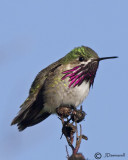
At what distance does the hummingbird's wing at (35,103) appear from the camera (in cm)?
936

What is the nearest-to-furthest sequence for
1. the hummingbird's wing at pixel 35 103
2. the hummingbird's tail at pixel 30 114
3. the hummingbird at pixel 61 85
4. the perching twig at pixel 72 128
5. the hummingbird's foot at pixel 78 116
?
the perching twig at pixel 72 128 < the hummingbird's foot at pixel 78 116 < the hummingbird at pixel 61 85 < the hummingbird's tail at pixel 30 114 < the hummingbird's wing at pixel 35 103

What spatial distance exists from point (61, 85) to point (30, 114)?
4.11ft

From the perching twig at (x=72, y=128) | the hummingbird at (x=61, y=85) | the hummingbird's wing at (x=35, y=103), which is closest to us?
the perching twig at (x=72, y=128)

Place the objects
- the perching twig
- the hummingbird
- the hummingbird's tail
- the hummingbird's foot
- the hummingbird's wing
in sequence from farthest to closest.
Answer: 1. the hummingbird's wing
2. the hummingbird's tail
3. the hummingbird
4. the hummingbird's foot
5. the perching twig

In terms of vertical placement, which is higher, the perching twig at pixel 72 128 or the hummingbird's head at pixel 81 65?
the hummingbird's head at pixel 81 65

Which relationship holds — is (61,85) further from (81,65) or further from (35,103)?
(35,103)

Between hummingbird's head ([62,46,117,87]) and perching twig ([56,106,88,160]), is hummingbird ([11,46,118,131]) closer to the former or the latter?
hummingbird's head ([62,46,117,87])

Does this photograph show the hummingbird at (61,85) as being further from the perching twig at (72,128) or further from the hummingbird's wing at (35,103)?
the perching twig at (72,128)

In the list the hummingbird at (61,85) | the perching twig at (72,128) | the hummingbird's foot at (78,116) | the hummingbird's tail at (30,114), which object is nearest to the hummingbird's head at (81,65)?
the hummingbird at (61,85)

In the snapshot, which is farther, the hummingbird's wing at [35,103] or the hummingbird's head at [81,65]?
the hummingbird's wing at [35,103]

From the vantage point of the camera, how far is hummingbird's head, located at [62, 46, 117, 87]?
9089mm

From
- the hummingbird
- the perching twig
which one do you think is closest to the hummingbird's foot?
the perching twig

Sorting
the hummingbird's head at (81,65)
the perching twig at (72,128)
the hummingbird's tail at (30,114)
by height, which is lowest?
the perching twig at (72,128)

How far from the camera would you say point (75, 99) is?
9.02 meters
